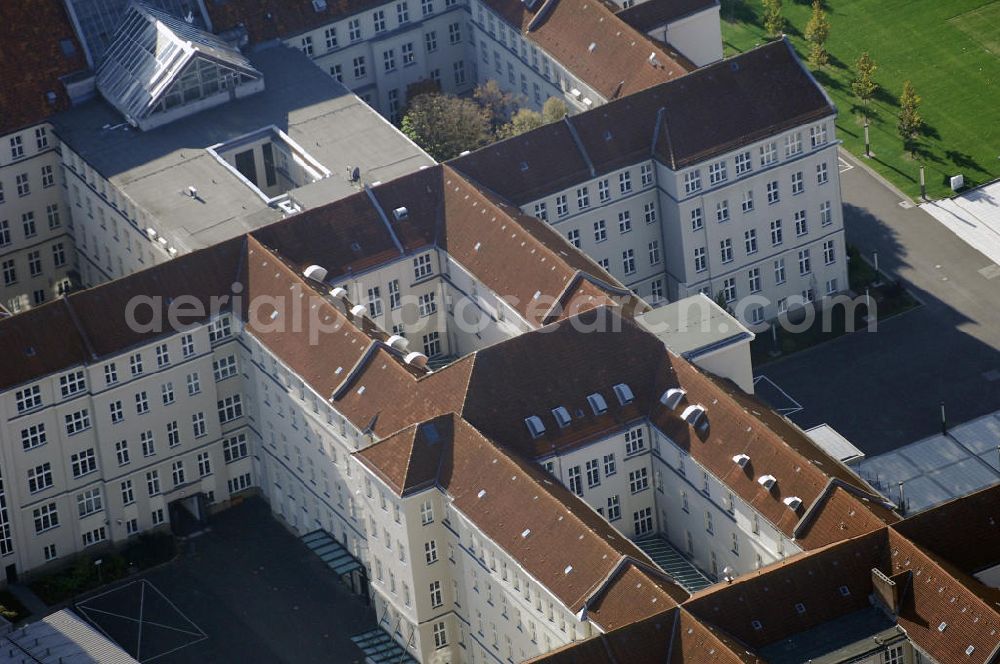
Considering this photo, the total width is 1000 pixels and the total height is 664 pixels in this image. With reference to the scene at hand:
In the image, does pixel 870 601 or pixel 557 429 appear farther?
pixel 557 429

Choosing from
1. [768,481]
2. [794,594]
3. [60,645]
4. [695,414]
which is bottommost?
[60,645]

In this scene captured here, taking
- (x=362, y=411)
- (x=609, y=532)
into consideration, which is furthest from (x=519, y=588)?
(x=362, y=411)

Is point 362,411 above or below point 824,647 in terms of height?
above

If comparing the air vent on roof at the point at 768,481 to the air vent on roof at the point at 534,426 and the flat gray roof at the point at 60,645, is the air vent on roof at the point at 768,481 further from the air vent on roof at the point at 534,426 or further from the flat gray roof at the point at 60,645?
the flat gray roof at the point at 60,645

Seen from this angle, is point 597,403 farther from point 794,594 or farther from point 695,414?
point 794,594

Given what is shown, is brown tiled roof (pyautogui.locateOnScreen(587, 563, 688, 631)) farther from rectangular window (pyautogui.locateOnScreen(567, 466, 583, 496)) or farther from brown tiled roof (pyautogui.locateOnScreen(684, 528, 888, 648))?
rectangular window (pyautogui.locateOnScreen(567, 466, 583, 496))

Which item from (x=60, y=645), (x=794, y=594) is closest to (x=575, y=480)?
(x=794, y=594)

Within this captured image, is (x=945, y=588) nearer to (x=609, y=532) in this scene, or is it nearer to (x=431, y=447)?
(x=609, y=532)
